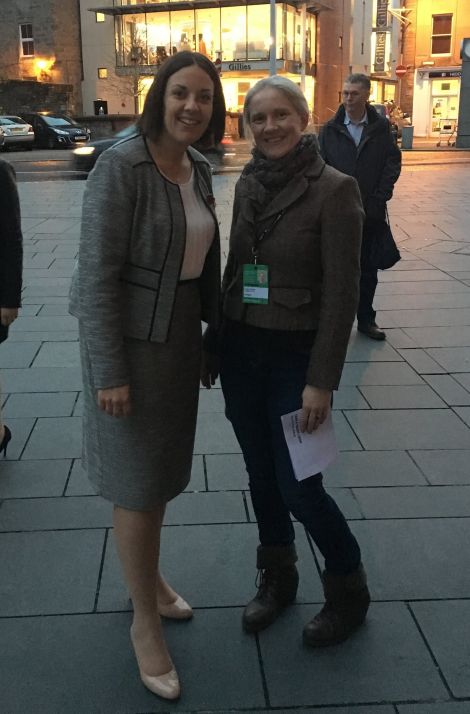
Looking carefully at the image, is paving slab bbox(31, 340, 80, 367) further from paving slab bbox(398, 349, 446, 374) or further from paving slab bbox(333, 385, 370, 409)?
paving slab bbox(398, 349, 446, 374)

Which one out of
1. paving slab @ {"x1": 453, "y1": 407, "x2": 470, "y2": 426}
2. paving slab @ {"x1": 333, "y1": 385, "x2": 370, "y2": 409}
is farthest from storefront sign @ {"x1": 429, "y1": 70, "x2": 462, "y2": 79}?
paving slab @ {"x1": 453, "y1": 407, "x2": 470, "y2": 426}

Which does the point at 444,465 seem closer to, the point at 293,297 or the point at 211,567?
the point at 211,567

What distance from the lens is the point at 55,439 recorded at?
4.07m

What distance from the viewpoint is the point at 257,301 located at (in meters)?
2.29

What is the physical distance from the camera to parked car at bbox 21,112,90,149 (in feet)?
108

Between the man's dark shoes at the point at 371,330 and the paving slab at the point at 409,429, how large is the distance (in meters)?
1.46

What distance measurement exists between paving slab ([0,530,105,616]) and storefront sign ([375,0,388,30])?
5597 cm

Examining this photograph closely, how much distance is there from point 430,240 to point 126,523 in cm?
846

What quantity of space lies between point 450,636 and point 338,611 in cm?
37

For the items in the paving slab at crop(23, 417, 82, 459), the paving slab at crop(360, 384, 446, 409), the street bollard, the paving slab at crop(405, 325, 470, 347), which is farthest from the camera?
the street bollard

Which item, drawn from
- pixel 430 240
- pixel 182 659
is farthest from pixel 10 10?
pixel 182 659

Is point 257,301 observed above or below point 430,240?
above

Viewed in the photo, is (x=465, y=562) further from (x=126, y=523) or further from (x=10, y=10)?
(x=10, y=10)

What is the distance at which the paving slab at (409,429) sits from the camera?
3.99 metres
